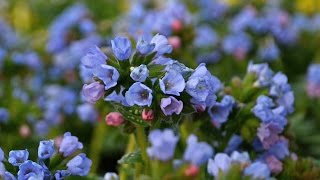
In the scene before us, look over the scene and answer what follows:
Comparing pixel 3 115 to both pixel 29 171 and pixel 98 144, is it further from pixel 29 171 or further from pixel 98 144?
pixel 29 171

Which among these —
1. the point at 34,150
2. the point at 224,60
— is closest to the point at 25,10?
the point at 224,60

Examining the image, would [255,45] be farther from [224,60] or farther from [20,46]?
[20,46]

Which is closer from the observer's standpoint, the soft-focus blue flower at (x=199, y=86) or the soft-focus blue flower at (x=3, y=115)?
the soft-focus blue flower at (x=199, y=86)

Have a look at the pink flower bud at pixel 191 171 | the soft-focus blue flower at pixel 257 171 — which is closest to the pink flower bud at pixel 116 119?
the soft-focus blue flower at pixel 257 171

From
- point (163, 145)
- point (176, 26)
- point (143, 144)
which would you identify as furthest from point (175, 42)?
point (163, 145)

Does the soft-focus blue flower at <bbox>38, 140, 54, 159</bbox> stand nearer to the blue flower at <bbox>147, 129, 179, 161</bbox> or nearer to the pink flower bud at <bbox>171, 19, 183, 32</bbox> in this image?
the blue flower at <bbox>147, 129, 179, 161</bbox>

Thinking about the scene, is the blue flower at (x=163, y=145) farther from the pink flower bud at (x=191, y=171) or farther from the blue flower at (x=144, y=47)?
the blue flower at (x=144, y=47)
